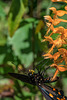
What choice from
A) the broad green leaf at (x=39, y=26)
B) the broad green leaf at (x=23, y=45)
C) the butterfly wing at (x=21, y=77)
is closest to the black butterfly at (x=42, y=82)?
the butterfly wing at (x=21, y=77)

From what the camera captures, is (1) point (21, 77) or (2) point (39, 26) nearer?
(1) point (21, 77)

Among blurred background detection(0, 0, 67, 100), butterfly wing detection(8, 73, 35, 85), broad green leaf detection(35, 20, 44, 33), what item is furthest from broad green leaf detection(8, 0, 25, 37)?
butterfly wing detection(8, 73, 35, 85)

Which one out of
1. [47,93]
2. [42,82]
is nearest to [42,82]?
[42,82]

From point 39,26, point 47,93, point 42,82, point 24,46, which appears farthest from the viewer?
point 24,46

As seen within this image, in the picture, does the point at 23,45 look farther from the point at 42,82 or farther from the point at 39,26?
the point at 42,82

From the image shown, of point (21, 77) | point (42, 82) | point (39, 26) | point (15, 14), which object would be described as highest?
point (15, 14)

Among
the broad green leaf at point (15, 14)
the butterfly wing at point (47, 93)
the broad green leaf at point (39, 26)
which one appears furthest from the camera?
the broad green leaf at point (39, 26)

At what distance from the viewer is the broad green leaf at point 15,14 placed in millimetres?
1248

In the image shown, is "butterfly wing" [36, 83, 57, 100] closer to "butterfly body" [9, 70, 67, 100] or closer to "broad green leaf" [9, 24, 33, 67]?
"butterfly body" [9, 70, 67, 100]

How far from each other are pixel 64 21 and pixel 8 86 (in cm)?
144

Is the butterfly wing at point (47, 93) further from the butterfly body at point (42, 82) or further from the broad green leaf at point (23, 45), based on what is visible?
the broad green leaf at point (23, 45)

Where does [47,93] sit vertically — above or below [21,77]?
below

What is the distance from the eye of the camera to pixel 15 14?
1.26 m

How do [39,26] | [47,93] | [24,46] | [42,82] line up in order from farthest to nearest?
[24,46]
[39,26]
[42,82]
[47,93]
